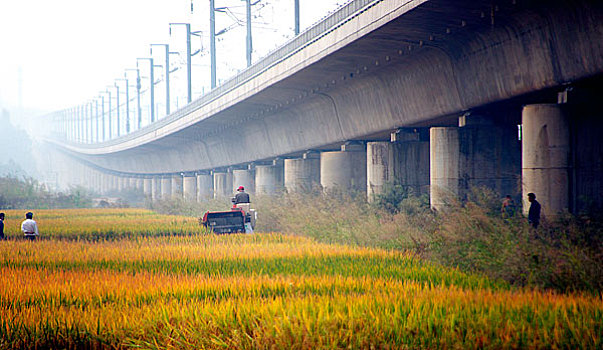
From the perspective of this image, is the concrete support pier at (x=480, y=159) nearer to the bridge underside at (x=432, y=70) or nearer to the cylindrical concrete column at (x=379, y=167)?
the bridge underside at (x=432, y=70)

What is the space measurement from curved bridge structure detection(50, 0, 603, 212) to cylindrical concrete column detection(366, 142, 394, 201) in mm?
48

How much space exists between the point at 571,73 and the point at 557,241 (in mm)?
4857

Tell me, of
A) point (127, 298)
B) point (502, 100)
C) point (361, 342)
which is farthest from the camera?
point (502, 100)

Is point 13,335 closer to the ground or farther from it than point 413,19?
closer to the ground

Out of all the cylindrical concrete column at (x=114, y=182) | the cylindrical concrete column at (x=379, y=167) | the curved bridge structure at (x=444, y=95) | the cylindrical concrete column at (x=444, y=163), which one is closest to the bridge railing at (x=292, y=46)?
the curved bridge structure at (x=444, y=95)

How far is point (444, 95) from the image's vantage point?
24953mm

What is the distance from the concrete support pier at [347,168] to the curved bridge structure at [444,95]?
6 cm

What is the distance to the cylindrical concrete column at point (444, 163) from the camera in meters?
25.6

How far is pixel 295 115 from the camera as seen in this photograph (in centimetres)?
3947

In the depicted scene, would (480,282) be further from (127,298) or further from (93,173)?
(93,173)

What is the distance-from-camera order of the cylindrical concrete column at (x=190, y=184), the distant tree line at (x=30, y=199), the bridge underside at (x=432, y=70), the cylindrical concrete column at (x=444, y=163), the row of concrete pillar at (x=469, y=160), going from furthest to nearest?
the cylindrical concrete column at (x=190, y=184)
the distant tree line at (x=30, y=199)
the cylindrical concrete column at (x=444, y=163)
the row of concrete pillar at (x=469, y=160)
the bridge underside at (x=432, y=70)

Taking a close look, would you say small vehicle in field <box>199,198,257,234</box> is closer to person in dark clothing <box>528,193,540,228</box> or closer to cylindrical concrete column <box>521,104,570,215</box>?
cylindrical concrete column <box>521,104,570,215</box>

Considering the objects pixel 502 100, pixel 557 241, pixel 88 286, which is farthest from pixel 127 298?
pixel 502 100

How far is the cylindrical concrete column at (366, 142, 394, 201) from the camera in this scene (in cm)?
3106
